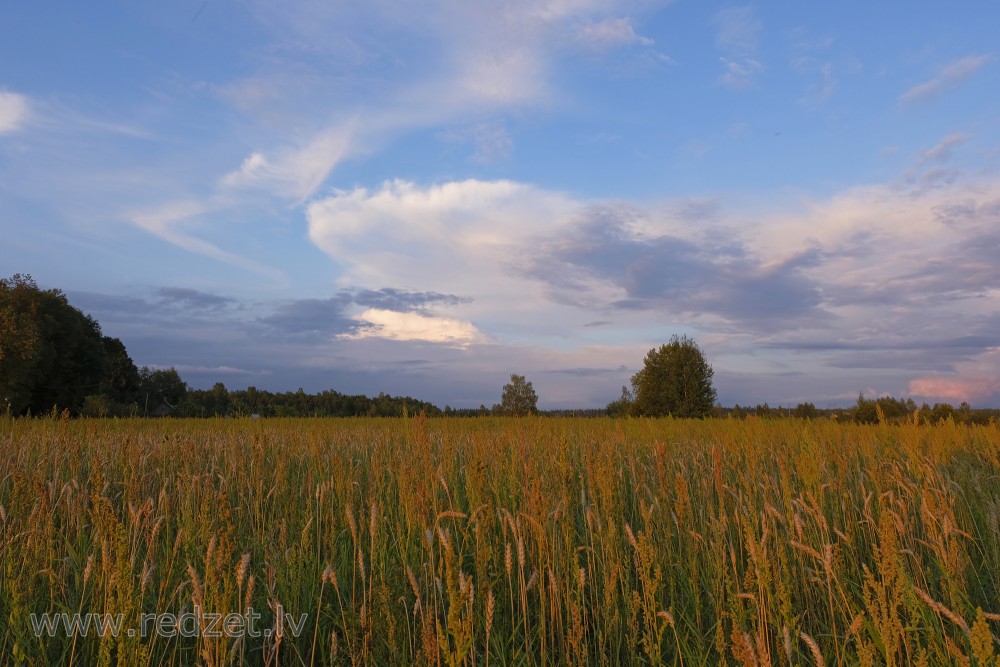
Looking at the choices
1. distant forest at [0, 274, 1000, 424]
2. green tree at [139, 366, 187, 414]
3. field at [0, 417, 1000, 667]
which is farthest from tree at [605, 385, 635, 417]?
green tree at [139, 366, 187, 414]

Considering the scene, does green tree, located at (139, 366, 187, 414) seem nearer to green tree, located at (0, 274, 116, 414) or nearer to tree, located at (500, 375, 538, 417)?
green tree, located at (0, 274, 116, 414)

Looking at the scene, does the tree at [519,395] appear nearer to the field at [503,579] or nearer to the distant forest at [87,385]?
the distant forest at [87,385]

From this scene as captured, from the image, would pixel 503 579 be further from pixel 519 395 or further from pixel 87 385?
pixel 87 385

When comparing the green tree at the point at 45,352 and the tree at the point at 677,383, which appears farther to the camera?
the green tree at the point at 45,352

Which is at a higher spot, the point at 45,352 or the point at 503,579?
the point at 45,352

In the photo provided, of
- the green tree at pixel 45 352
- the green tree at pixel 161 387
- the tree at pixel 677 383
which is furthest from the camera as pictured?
A: the green tree at pixel 161 387

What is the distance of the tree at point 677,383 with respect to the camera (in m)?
25.3

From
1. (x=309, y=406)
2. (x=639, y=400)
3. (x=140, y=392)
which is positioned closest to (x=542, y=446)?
(x=639, y=400)

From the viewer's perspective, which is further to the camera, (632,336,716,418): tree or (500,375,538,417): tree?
(500,375,538,417): tree

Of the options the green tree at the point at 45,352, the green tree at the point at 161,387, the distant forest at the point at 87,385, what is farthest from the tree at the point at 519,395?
the green tree at the point at 161,387

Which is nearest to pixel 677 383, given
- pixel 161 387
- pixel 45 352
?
pixel 45 352

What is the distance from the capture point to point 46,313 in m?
34.6

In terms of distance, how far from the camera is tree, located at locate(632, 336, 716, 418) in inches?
998

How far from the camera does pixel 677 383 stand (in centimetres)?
2570
